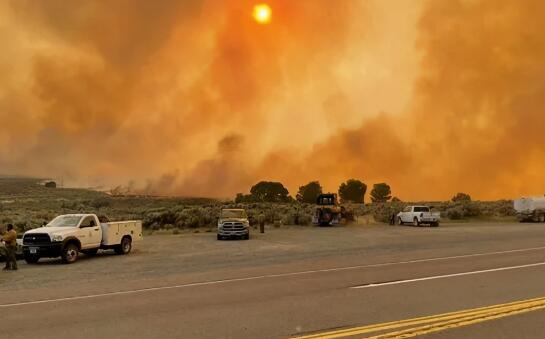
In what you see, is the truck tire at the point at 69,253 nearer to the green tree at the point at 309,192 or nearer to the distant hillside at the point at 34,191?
the distant hillside at the point at 34,191

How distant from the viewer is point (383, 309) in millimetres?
9727

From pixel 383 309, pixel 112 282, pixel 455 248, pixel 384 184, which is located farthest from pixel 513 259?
pixel 384 184

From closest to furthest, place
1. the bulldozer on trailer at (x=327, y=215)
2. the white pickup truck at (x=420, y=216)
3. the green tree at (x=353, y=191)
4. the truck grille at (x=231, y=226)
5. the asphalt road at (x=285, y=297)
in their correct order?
the asphalt road at (x=285, y=297) → the truck grille at (x=231, y=226) → the white pickup truck at (x=420, y=216) → the bulldozer on trailer at (x=327, y=215) → the green tree at (x=353, y=191)

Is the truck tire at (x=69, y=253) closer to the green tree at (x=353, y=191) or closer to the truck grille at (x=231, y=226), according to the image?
the truck grille at (x=231, y=226)

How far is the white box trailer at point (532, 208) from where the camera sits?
5356 cm

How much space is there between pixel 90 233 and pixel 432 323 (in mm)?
19132

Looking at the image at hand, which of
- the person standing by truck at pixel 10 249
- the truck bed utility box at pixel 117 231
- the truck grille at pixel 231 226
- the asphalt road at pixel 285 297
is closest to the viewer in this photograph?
the asphalt road at pixel 285 297

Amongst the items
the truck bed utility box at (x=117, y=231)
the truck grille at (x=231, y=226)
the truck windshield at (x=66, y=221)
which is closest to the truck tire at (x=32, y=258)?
the truck windshield at (x=66, y=221)

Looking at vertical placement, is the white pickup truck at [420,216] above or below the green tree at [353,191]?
below

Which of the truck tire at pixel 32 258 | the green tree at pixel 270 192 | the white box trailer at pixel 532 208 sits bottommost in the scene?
Answer: the truck tire at pixel 32 258

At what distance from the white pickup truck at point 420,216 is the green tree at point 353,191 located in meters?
98.3

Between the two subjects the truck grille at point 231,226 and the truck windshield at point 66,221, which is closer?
the truck windshield at point 66,221

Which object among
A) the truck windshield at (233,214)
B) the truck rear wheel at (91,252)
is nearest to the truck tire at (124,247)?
the truck rear wheel at (91,252)

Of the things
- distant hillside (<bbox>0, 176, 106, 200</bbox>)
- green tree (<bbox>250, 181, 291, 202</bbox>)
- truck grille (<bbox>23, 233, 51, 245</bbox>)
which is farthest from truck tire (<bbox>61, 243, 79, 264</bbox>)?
green tree (<bbox>250, 181, 291, 202</bbox>)
